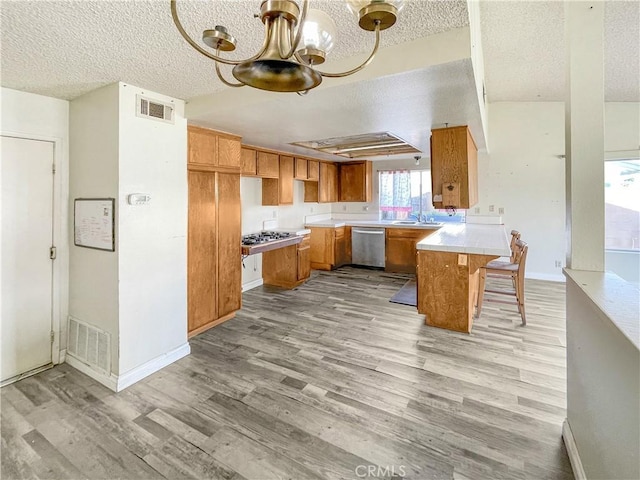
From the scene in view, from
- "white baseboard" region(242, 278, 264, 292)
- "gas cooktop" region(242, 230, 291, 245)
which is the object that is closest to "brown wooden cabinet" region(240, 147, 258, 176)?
"gas cooktop" region(242, 230, 291, 245)

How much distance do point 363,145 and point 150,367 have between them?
3646mm

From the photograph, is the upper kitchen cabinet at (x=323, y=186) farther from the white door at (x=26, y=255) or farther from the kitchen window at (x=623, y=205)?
the kitchen window at (x=623, y=205)

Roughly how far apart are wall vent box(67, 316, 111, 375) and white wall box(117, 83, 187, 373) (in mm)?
180

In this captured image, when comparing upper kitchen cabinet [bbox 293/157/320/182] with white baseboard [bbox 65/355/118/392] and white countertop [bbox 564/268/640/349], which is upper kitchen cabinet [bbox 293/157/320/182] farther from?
white countertop [bbox 564/268/640/349]

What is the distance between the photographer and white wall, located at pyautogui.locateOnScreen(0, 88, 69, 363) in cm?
235

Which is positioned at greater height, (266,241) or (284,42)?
(284,42)

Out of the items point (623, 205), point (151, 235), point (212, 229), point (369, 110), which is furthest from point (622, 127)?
point (151, 235)

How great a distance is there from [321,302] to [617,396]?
3.25 meters

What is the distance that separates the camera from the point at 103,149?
2340 mm

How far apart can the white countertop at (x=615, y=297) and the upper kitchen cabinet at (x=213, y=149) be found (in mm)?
2988

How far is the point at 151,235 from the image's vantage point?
2.48 m

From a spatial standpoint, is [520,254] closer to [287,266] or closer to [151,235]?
[287,266]

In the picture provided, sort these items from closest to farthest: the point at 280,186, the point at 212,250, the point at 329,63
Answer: the point at 329,63 < the point at 212,250 < the point at 280,186

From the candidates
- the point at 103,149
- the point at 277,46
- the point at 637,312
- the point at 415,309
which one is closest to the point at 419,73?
the point at 277,46
